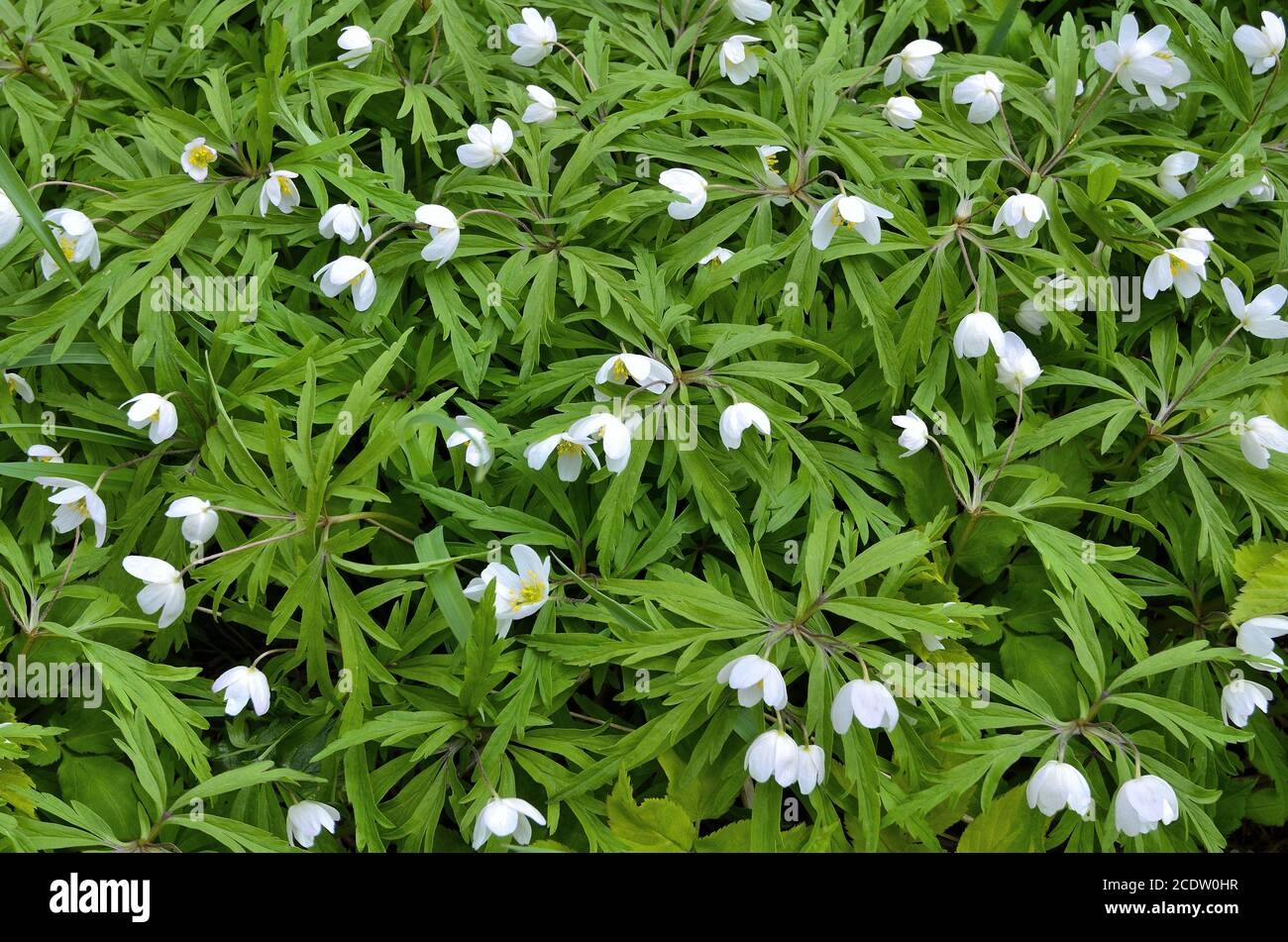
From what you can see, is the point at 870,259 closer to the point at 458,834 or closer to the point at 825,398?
the point at 825,398

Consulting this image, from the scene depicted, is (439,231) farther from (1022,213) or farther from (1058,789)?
(1058,789)

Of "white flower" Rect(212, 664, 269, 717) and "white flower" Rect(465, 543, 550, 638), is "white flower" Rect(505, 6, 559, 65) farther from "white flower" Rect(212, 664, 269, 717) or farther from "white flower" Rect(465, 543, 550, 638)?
"white flower" Rect(212, 664, 269, 717)

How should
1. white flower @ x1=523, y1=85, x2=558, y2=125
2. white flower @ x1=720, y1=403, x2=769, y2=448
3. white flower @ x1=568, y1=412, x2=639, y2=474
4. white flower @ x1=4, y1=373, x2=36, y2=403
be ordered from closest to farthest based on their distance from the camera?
1. white flower @ x1=568, y1=412, x2=639, y2=474
2. white flower @ x1=720, y1=403, x2=769, y2=448
3. white flower @ x1=4, y1=373, x2=36, y2=403
4. white flower @ x1=523, y1=85, x2=558, y2=125

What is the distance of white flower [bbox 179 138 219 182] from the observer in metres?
2.91

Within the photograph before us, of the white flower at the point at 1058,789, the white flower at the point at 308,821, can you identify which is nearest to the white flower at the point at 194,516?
the white flower at the point at 308,821

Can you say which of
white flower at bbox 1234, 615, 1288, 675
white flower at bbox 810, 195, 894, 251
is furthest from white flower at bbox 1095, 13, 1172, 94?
white flower at bbox 1234, 615, 1288, 675

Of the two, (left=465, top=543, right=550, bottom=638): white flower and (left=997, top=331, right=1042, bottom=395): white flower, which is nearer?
(left=465, top=543, right=550, bottom=638): white flower

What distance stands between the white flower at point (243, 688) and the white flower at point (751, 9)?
8.26 ft

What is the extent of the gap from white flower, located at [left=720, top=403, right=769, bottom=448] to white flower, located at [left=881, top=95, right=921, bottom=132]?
1.18m

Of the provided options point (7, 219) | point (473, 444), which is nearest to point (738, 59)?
point (473, 444)

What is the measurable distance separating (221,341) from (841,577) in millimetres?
1810

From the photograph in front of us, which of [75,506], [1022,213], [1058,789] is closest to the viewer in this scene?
[1058,789]

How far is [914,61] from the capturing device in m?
3.22

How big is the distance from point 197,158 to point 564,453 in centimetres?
143
